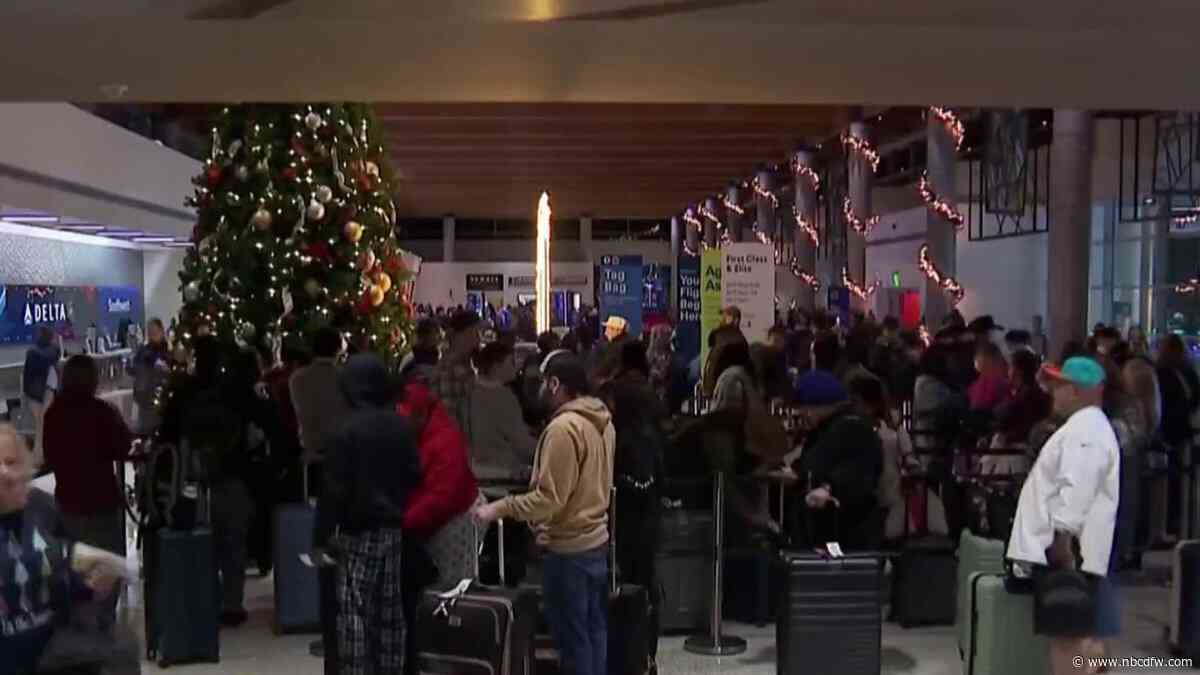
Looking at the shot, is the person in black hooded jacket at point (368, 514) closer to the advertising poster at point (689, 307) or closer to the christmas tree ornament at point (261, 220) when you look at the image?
the christmas tree ornament at point (261, 220)

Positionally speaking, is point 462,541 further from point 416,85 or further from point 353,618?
point 416,85

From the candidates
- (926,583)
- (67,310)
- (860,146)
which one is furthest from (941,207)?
(67,310)

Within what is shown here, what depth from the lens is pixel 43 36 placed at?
A: 6227 mm

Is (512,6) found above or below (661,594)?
above

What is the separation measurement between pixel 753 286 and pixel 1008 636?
21.6 feet

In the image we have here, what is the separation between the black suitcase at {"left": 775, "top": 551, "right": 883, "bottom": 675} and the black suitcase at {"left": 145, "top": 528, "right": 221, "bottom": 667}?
9.20 ft

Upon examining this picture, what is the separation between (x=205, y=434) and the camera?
660 cm

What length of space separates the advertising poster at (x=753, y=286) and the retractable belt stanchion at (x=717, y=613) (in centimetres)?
519

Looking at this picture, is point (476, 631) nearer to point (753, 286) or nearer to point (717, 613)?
point (717, 613)

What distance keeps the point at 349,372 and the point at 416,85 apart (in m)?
2.62

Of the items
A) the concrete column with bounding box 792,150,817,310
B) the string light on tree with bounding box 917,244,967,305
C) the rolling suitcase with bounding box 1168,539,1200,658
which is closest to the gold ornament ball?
the rolling suitcase with bounding box 1168,539,1200,658

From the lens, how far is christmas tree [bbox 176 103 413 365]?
8.79 metres

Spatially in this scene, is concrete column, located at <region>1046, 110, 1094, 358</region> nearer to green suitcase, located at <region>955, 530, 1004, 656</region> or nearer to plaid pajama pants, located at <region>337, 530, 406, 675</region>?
green suitcase, located at <region>955, 530, 1004, 656</region>

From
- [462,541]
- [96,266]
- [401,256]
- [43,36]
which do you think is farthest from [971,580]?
[96,266]
